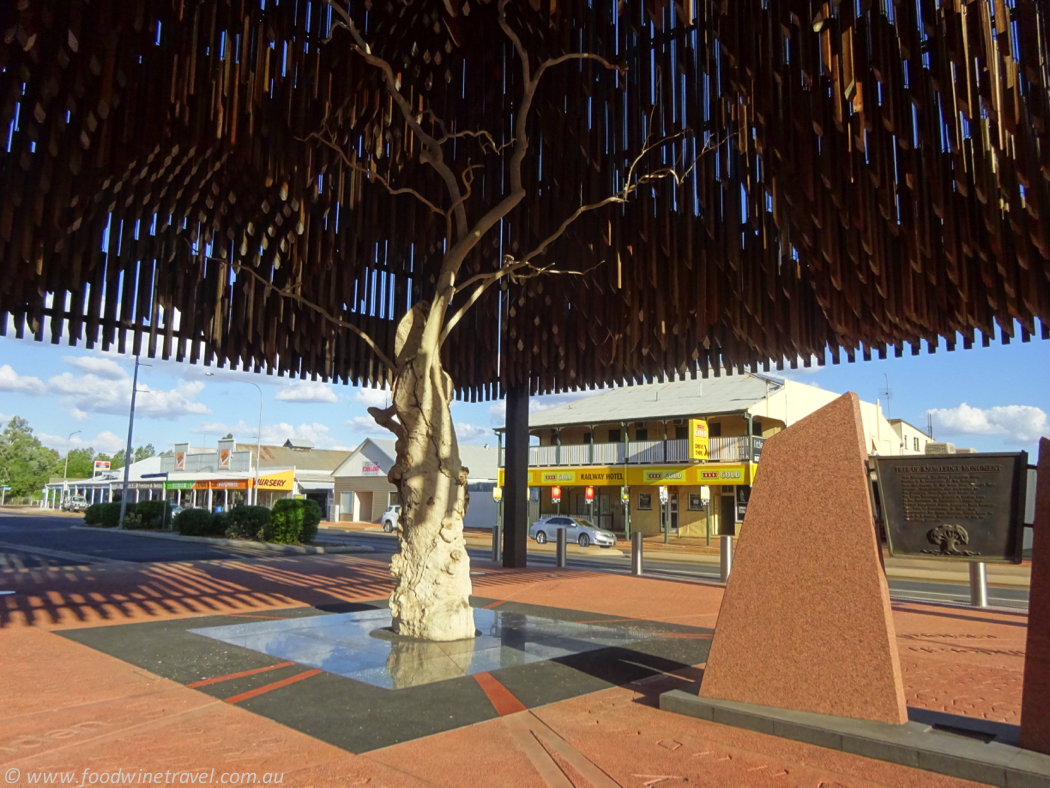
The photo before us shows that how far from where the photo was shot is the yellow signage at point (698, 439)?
37375mm

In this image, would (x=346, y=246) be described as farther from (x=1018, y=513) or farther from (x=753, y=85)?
(x=1018, y=513)

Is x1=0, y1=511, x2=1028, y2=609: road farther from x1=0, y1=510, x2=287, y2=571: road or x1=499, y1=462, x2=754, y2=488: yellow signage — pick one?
x1=499, y1=462, x2=754, y2=488: yellow signage

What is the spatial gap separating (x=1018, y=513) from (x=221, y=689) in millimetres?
6088

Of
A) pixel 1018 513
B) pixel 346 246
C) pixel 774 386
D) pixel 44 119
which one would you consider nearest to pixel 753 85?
pixel 1018 513

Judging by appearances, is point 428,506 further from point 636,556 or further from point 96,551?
point 96,551

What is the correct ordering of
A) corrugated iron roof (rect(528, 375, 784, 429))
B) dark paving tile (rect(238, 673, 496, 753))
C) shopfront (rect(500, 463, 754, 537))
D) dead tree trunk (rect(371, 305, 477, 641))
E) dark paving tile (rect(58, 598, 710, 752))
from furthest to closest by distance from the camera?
corrugated iron roof (rect(528, 375, 784, 429)) → shopfront (rect(500, 463, 754, 537)) → dead tree trunk (rect(371, 305, 477, 641)) → dark paving tile (rect(58, 598, 710, 752)) → dark paving tile (rect(238, 673, 496, 753))

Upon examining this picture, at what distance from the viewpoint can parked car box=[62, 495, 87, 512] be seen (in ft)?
255

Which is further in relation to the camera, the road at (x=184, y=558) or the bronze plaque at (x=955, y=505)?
the road at (x=184, y=558)

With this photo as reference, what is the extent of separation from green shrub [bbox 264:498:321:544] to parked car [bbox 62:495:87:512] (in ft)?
198

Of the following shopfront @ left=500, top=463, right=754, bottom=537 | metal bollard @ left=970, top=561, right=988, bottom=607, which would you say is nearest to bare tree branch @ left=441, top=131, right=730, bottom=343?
metal bollard @ left=970, top=561, right=988, bottom=607

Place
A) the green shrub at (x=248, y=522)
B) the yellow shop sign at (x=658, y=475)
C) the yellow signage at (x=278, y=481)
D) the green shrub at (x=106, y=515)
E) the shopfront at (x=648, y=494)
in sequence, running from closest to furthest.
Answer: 1. the green shrub at (x=248, y=522)
2. the shopfront at (x=648, y=494)
3. the yellow shop sign at (x=658, y=475)
4. the green shrub at (x=106, y=515)
5. the yellow signage at (x=278, y=481)

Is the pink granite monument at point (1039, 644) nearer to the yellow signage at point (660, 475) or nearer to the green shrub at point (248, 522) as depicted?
the green shrub at point (248, 522)

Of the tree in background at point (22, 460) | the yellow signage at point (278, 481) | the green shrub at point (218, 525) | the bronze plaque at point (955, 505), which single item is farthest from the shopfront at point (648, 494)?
the tree in background at point (22, 460)

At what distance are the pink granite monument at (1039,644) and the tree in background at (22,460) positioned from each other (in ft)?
400
